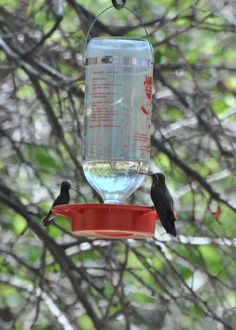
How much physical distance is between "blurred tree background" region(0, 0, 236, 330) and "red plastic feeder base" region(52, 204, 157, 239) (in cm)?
154

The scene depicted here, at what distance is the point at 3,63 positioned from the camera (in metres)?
5.30

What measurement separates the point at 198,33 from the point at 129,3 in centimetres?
47

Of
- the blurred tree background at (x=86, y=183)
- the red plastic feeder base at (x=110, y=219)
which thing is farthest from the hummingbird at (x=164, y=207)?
the blurred tree background at (x=86, y=183)

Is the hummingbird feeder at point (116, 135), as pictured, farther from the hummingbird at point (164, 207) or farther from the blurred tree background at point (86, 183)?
the blurred tree background at point (86, 183)

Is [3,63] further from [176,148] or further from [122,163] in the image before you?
[122,163]

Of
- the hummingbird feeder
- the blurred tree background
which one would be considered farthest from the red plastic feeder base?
the blurred tree background

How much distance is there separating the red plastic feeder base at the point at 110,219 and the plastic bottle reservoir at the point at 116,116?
1.01ft

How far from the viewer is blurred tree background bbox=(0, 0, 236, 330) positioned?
16.2ft

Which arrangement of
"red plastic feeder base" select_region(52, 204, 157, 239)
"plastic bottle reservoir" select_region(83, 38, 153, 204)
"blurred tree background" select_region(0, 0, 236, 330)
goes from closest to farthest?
"red plastic feeder base" select_region(52, 204, 157, 239) → "plastic bottle reservoir" select_region(83, 38, 153, 204) → "blurred tree background" select_region(0, 0, 236, 330)

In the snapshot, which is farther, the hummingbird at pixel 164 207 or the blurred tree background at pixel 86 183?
the blurred tree background at pixel 86 183

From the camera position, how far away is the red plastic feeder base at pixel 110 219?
3154 millimetres

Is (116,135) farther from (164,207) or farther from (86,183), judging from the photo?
(86,183)

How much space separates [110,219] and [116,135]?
37cm

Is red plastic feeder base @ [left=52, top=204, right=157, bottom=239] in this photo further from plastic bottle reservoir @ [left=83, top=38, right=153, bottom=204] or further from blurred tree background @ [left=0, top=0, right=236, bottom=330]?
blurred tree background @ [left=0, top=0, right=236, bottom=330]
